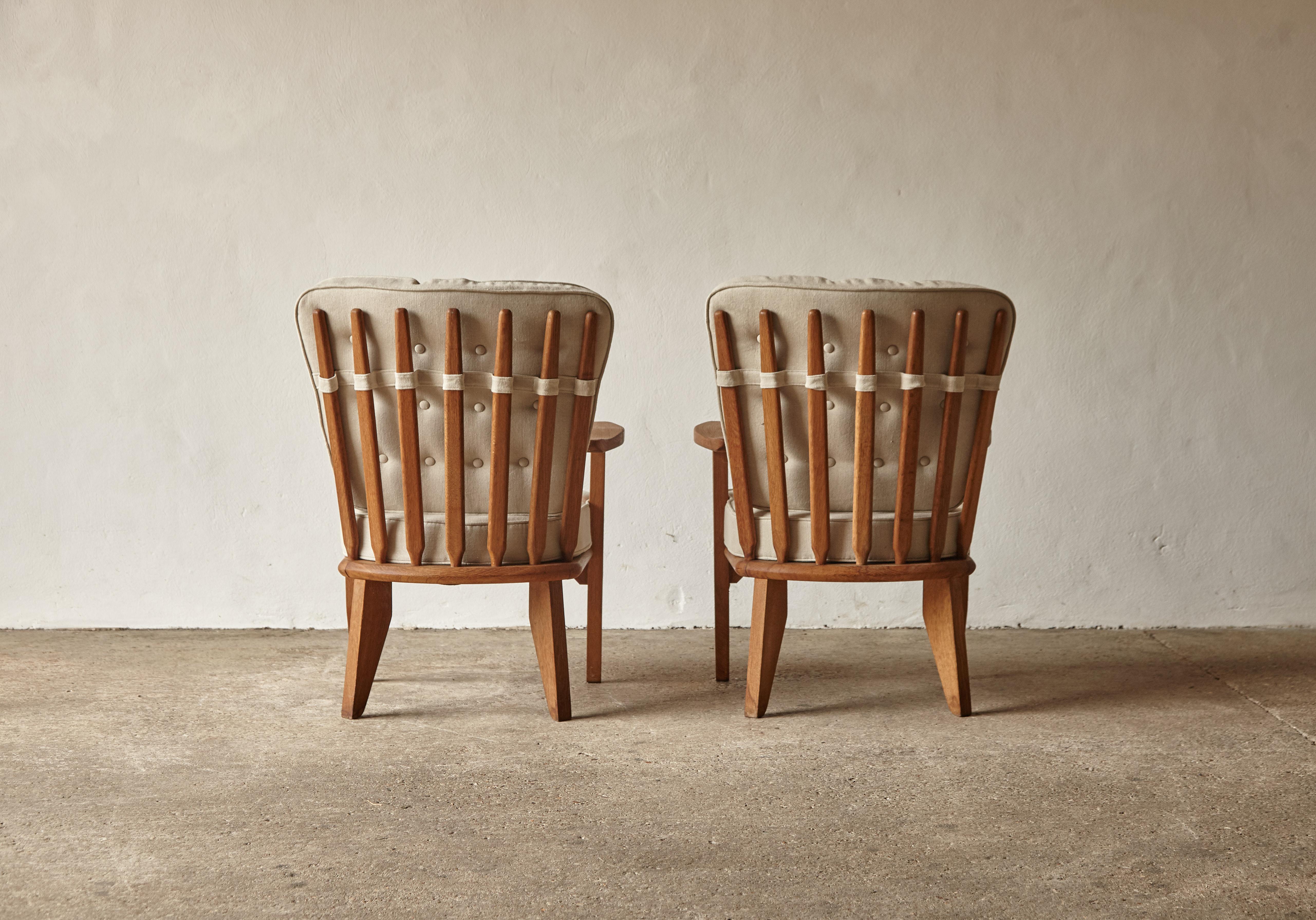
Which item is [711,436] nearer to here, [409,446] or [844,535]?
[844,535]

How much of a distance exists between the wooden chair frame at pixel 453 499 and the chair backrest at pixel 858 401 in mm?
338

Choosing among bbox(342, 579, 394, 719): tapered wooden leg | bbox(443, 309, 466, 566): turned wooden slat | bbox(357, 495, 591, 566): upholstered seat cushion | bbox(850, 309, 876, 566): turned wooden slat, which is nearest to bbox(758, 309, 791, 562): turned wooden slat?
bbox(850, 309, 876, 566): turned wooden slat

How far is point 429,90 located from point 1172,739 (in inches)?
108

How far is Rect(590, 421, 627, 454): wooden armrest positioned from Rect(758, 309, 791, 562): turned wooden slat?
521 mm

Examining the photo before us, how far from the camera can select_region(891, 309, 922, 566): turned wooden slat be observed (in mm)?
2188

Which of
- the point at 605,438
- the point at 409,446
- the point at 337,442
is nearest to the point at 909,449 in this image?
the point at 605,438

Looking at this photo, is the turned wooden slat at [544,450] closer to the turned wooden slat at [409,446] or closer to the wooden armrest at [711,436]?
the turned wooden slat at [409,446]

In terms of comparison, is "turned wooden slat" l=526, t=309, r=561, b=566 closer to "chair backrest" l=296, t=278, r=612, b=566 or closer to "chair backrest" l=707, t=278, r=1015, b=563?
"chair backrest" l=296, t=278, r=612, b=566

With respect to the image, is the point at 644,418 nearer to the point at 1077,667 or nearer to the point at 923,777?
the point at 1077,667

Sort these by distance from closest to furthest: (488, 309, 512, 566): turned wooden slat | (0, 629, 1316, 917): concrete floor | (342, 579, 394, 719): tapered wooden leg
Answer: (0, 629, 1316, 917): concrete floor
(488, 309, 512, 566): turned wooden slat
(342, 579, 394, 719): tapered wooden leg

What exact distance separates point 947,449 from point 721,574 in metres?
0.73

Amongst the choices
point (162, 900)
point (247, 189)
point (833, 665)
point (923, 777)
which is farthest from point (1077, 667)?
point (247, 189)

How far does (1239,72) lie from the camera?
11.1ft

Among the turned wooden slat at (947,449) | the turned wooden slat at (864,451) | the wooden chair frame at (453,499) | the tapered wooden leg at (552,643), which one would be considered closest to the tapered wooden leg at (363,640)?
the wooden chair frame at (453,499)
